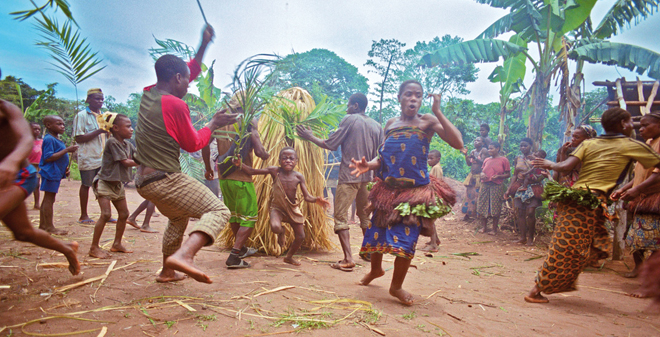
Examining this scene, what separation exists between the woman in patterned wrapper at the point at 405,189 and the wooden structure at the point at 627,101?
12.1 ft

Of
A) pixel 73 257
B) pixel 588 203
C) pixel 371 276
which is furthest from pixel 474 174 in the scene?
pixel 73 257

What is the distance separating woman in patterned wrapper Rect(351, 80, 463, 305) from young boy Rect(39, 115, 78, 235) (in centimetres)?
404

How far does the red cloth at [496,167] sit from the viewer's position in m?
6.81

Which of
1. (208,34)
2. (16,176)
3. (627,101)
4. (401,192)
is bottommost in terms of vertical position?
(16,176)

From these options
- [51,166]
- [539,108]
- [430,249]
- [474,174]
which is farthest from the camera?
[539,108]

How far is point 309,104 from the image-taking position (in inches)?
188

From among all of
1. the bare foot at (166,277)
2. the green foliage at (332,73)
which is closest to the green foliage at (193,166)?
the bare foot at (166,277)

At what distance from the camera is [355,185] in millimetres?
4270

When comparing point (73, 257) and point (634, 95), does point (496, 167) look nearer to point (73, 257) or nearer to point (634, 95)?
point (634, 95)

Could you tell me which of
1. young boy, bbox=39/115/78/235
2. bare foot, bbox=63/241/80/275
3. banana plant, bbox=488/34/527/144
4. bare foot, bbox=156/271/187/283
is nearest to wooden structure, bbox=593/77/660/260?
banana plant, bbox=488/34/527/144

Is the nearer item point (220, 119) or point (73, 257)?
point (73, 257)

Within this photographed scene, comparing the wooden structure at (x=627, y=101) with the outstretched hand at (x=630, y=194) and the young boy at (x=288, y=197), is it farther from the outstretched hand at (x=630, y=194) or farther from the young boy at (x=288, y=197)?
the young boy at (x=288, y=197)

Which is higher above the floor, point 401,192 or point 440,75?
point 440,75

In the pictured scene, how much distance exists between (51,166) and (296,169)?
10.6ft
